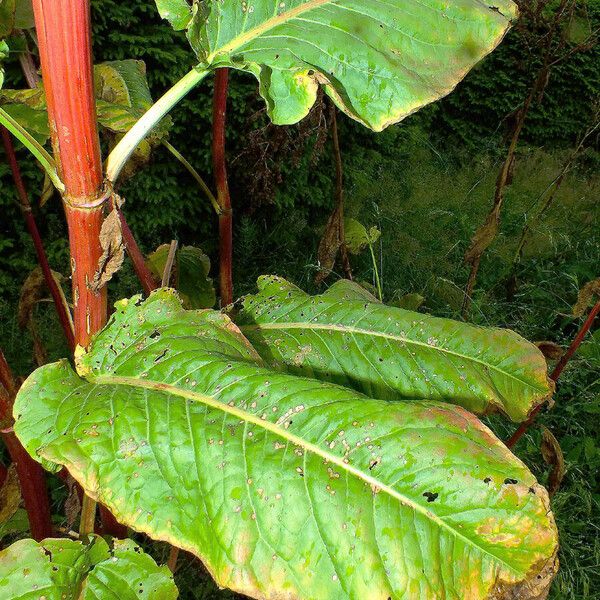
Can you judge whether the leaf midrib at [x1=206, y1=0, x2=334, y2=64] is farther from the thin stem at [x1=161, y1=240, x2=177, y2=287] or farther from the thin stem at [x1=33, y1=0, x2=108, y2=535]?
the thin stem at [x1=161, y1=240, x2=177, y2=287]

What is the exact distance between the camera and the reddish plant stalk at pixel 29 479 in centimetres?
115

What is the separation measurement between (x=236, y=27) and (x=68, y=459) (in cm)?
62

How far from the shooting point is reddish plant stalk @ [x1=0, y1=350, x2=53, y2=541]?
1.15m

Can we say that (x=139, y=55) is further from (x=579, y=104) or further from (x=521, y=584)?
(x=579, y=104)

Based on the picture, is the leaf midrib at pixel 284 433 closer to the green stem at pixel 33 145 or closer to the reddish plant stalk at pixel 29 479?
the green stem at pixel 33 145

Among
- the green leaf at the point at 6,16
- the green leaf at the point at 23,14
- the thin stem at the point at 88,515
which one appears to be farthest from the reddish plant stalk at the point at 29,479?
the green leaf at the point at 23,14

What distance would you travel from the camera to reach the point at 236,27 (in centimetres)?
87

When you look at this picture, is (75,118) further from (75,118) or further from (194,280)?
(194,280)

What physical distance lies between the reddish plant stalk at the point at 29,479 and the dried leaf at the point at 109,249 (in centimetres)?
44

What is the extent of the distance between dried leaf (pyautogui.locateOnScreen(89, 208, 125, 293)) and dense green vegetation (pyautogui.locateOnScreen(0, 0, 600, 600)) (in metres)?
1.73

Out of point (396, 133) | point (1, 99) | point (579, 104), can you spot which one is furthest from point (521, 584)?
point (579, 104)

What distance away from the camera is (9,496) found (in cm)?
126

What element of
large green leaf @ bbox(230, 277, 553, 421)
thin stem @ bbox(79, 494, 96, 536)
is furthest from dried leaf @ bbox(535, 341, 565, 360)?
thin stem @ bbox(79, 494, 96, 536)

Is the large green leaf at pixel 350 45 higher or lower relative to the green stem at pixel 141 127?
higher
